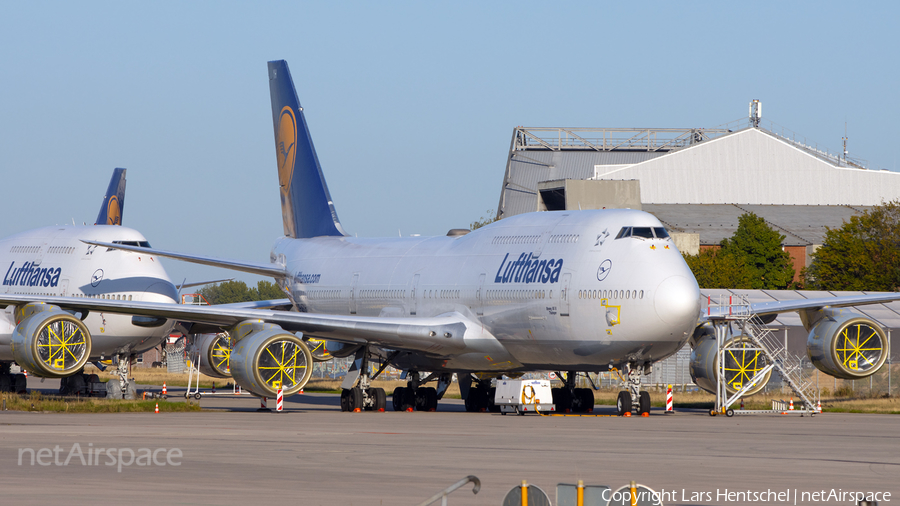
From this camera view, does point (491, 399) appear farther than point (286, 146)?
No

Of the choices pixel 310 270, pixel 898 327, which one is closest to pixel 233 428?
pixel 310 270

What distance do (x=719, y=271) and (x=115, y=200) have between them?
38.9m

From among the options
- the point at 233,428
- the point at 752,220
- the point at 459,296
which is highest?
the point at 752,220

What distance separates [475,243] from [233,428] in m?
11.6

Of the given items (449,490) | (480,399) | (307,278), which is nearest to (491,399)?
(480,399)

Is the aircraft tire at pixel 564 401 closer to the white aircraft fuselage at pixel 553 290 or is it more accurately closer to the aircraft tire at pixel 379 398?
the white aircraft fuselage at pixel 553 290

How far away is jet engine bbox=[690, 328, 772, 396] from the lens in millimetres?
30984

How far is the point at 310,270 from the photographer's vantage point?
1585 inches

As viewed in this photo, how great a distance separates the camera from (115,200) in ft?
175

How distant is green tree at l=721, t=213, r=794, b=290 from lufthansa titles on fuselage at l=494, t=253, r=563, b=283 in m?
50.3

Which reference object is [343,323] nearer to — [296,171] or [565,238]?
[565,238]

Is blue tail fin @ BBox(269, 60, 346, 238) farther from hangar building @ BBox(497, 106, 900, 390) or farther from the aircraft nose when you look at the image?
hangar building @ BBox(497, 106, 900, 390)

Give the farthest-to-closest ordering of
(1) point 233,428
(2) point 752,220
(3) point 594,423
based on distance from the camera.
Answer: (2) point 752,220 < (3) point 594,423 < (1) point 233,428

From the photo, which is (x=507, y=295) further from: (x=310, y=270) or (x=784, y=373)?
(x=310, y=270)
